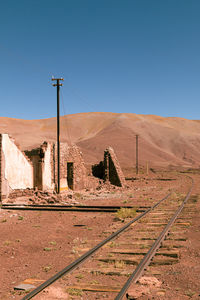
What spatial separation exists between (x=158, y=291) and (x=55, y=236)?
534 centimetres

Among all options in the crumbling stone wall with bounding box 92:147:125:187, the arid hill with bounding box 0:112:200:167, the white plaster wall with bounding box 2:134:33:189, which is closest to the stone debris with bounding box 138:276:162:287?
the white plaster wall with bounding box 2:134:33:189

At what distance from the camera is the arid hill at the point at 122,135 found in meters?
105

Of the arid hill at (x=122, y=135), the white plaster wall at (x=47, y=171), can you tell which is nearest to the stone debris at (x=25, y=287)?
the white plaster wall at (x=47, y=171)

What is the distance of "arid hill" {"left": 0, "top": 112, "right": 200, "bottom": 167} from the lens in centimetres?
10549

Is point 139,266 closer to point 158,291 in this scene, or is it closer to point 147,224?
point 158,291

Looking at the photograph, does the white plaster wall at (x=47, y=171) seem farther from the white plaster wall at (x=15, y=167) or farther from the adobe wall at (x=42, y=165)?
the white plaster wall at (x=15, y=167)

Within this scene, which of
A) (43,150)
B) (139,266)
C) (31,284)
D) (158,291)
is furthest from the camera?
(43,150)

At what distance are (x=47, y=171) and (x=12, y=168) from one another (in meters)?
3.84

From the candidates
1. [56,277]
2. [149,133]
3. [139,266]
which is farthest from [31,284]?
[149,133]

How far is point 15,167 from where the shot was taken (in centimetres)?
1862

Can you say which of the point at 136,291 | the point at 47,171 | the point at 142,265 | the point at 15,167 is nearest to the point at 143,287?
the point at 136,291

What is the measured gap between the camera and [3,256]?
25.2 ft

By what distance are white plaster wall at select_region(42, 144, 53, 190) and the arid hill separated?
64.9 m

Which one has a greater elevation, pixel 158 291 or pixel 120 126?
pixel 120 126
